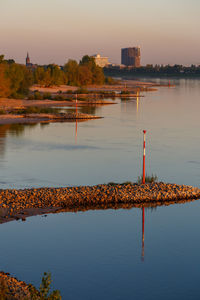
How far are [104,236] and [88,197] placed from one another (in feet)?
11.7

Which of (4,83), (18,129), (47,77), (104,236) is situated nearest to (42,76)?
(47,77)

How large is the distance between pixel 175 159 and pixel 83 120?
2743 centimetres

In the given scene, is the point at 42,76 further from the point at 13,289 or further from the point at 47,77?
the point at 13,289

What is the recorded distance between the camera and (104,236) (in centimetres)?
1731

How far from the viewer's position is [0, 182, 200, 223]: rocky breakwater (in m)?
19.3

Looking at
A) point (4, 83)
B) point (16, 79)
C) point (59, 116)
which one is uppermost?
point (16, 79)

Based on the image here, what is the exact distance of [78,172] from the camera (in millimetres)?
27891

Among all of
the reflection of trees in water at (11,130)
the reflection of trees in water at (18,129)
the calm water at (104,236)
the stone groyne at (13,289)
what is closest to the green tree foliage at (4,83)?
the reflection of trees in water at (18,129)

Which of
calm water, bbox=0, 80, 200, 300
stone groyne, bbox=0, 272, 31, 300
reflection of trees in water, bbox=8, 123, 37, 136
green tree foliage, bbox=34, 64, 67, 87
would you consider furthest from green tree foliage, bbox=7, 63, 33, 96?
stone groyne, bbox=0, 272, 31, 300

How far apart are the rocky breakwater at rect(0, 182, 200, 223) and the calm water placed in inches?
25.3

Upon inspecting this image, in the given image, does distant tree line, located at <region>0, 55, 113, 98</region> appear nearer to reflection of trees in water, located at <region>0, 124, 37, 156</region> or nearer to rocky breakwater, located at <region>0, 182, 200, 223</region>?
reflection of trees in water, located at <region>0, 124, 37, 156</region>

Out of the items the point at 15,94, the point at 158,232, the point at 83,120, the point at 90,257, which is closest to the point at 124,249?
the point at 90,257

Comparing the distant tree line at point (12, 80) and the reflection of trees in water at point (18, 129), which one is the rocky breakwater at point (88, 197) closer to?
the reflection of trees in water at point (18, 129)

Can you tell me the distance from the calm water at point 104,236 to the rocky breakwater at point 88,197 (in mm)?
643
